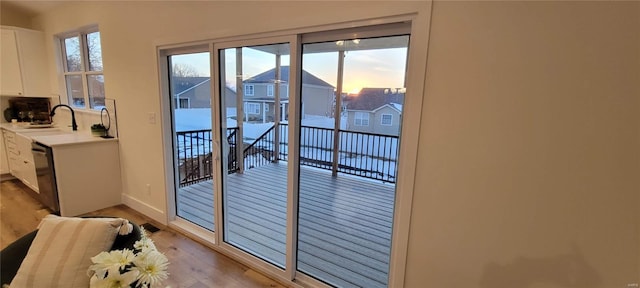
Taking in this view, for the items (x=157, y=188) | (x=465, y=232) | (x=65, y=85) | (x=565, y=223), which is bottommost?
(x=157, y=188)

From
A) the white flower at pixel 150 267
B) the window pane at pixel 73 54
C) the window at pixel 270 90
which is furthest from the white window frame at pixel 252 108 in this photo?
the window pane at pixel 73 54

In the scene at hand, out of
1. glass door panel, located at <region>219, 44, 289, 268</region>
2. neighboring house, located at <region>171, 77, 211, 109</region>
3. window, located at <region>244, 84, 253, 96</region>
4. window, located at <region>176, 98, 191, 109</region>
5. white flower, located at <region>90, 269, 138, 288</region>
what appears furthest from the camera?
window, located at <region>176, 98, 191, 109</region>

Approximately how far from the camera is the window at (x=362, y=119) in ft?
9.78

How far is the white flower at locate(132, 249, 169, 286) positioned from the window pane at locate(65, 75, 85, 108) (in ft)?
14.3

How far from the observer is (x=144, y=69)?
272 cm

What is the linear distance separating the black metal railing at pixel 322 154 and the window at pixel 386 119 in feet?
3.18

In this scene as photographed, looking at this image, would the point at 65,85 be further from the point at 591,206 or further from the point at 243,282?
the point at 591,206

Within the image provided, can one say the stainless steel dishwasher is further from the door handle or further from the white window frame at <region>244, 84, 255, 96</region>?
the white window frame at <region>244, 84, 255, 96</region>

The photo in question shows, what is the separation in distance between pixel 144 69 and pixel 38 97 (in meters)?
3.19

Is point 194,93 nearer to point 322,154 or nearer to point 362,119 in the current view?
point 362,119

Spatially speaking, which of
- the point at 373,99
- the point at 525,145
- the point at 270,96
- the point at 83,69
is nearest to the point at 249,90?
the point at 270,96

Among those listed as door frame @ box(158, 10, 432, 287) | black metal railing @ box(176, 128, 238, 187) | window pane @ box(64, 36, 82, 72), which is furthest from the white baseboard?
window pane @ box(64, 36, 82, 72)

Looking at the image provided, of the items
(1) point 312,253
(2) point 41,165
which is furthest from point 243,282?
(2) point 41,165

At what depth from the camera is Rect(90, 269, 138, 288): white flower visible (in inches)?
31.5
